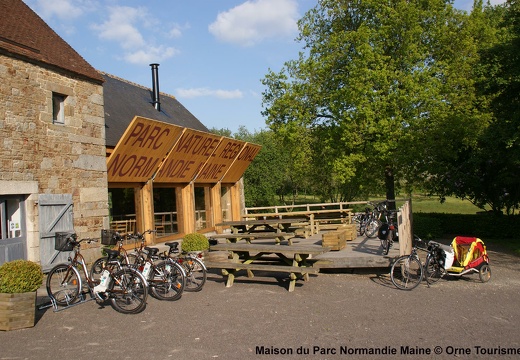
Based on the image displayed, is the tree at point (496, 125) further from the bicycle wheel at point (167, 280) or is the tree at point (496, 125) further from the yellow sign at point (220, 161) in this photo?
the bicycle wheel at point (167, 280)

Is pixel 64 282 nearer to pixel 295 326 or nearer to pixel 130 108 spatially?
pixel 295 326

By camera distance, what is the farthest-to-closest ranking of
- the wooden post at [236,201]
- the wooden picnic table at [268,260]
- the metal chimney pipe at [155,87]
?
the wooden post at [236,201] → the metal chimney pipe at [155,87] → the wooden picnic table at [268,260]

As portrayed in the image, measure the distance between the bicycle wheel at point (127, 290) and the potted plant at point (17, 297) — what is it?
1.12 meters

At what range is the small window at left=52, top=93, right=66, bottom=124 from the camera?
11.7m

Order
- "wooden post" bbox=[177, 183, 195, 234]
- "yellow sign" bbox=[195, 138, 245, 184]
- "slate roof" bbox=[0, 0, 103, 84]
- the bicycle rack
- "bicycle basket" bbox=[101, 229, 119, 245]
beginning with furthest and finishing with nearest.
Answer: "yellow sign" bbox=[195, 138, 245, 184] < "wooden post" bbox=[177, 183, 195, 234] < "slate roof" bbox=[0, 0, 103, 84] < "bicycle basket" bbox=[101, 229, 119, 245] < the bicycle rack

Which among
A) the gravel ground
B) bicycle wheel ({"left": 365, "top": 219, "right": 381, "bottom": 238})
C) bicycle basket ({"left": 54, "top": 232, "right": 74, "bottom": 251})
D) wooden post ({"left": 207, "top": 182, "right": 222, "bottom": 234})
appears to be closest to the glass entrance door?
bicycle basket ({"left": 54, "top": 232, "right": 74, "bottom": 251})

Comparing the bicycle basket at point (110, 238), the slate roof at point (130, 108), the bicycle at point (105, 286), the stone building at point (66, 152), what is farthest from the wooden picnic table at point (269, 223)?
the bicycle at point (105, 286)

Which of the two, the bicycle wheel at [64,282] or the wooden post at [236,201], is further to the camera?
the wooden post at [236,201]

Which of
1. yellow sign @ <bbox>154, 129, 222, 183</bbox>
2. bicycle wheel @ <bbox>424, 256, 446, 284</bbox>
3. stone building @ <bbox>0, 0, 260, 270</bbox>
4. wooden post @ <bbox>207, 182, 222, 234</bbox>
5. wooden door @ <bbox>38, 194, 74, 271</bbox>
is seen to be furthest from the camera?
wooden post @ <bbox>207, 182, 222, 234</bbox>

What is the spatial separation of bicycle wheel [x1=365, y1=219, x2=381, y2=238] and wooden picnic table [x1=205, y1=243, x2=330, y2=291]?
457cm

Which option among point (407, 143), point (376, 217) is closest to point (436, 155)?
point (407, 143)

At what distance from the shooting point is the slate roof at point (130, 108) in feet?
50.2

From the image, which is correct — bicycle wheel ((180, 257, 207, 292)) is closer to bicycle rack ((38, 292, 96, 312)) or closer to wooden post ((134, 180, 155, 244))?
bicycle rack ((38, 292, 96, 312))

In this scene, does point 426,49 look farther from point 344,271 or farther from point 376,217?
point 344,271
